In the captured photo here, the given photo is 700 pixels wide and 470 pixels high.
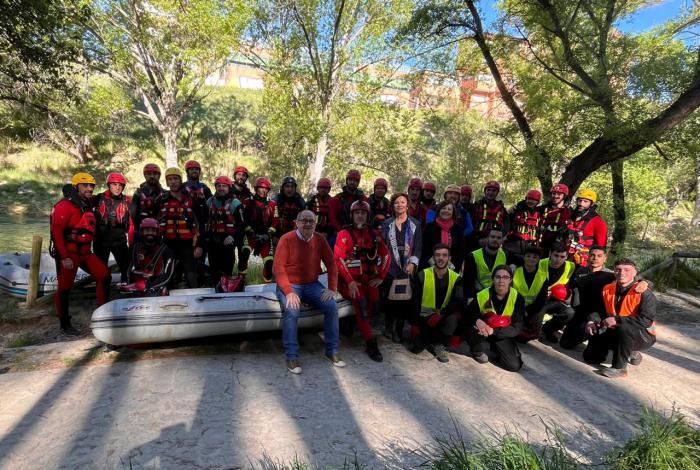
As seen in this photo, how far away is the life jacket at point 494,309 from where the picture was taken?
422 cm

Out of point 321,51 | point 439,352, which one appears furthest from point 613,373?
point 321,51

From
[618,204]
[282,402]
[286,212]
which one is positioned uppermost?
[618,204]

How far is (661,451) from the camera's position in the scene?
2516mm

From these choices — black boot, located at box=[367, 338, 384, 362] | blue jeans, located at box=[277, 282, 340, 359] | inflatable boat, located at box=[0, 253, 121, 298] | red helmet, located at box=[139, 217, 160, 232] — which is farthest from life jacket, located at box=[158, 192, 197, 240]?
black boot, located at box=[367, 338, 384, 362]

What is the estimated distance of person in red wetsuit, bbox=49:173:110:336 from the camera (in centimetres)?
473

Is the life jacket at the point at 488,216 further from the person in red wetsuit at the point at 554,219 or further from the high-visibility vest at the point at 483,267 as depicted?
the high-visibility vest at the point at 483,267

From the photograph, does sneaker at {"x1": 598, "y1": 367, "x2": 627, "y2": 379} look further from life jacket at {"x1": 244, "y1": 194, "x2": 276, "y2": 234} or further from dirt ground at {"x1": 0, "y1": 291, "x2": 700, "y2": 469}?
life jacket at {"x1": 244, "y1": 194, "x2": 276, "y2": 234}

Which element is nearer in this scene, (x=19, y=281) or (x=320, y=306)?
(x=320, y=306)

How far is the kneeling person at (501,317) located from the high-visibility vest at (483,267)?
593mm

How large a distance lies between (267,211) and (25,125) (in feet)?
80.2

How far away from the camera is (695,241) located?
2189 centimetres

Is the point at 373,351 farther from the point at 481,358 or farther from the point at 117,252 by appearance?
the point at 117,252

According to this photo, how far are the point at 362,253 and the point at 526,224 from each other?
2.94 metres

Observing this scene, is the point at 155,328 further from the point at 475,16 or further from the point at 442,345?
the point at 475,16
